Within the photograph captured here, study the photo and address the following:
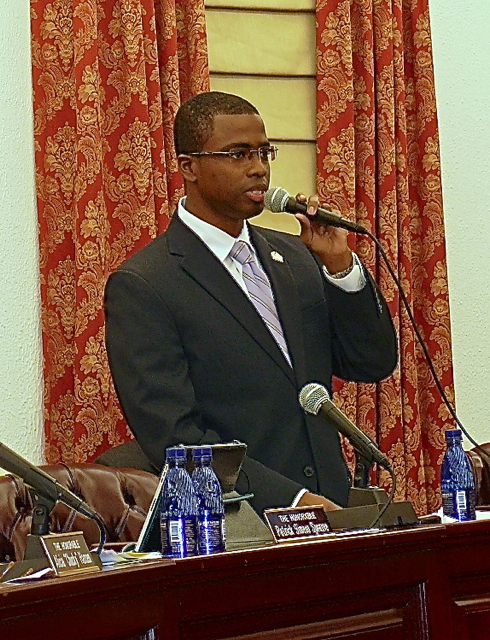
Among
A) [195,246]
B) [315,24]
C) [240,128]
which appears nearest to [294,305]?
[195,246]

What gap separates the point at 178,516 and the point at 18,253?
5.75ft

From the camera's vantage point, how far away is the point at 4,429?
3285mm

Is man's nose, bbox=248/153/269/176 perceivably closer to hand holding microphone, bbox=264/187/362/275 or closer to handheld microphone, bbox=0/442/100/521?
hand holding microphone, bbox=264/187/362/275

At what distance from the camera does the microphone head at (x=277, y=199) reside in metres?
2.54

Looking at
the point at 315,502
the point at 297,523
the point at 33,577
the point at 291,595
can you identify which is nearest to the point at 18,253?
the point at 315,502

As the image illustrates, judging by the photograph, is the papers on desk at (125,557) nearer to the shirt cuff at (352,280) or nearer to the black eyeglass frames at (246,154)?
the shirt cuff at (352,280)

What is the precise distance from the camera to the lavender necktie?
2.81 metres

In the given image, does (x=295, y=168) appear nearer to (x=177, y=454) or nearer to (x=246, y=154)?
(x=246, y=154)

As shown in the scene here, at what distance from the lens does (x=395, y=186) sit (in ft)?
13.2

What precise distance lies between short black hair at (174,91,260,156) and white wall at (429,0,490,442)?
5.46 ft

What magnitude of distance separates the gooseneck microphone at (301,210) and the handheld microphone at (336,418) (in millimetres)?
494

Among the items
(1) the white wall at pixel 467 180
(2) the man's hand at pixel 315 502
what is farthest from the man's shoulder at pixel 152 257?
(1) the white wall at pixel 467 180

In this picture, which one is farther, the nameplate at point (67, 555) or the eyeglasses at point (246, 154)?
the eyeglasses at point (246, 154)

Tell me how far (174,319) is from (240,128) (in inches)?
20.3
